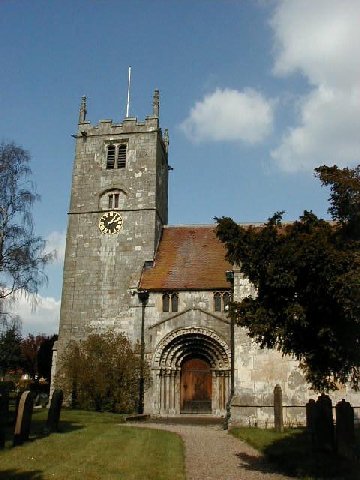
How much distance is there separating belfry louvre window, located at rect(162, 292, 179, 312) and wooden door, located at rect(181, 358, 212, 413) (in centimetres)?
299

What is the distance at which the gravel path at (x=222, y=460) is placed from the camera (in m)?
9.05

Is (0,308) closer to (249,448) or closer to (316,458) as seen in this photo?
(249,448)

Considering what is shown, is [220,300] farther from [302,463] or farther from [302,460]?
[302,463]

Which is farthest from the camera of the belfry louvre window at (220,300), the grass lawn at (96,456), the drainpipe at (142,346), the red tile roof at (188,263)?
the red tile roof at (188,263)

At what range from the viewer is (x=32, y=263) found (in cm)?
2161

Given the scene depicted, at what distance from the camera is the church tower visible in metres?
28.3

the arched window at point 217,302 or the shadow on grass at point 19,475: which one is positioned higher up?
the arched window at point 217,302

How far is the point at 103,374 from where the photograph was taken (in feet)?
82.1

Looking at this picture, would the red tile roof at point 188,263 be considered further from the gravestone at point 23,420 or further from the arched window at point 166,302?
the gravestone at point 23,420

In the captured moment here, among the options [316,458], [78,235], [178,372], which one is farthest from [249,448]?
[78,235]

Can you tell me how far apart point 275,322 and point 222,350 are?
1722 centimetres

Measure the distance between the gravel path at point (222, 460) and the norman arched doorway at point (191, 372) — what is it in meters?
10.5

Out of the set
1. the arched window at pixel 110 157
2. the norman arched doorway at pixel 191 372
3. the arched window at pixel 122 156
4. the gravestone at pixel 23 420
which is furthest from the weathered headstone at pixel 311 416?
the arched window at pixel 110 157

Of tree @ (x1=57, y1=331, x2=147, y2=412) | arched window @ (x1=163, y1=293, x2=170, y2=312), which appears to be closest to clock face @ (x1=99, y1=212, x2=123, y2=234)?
arched window @ (x1=163, y1=293, x2=170, y2=312)
